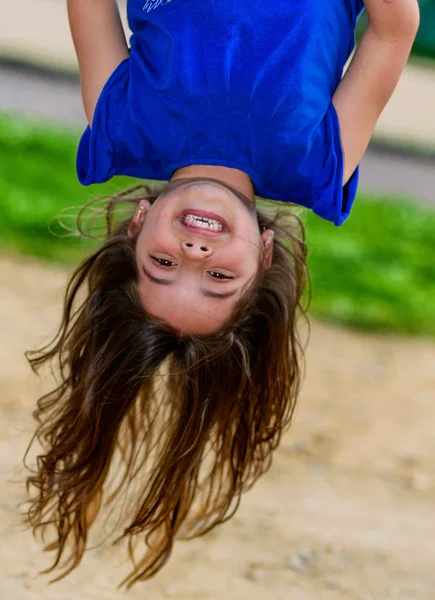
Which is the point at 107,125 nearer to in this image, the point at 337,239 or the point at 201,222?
the point at 201,222

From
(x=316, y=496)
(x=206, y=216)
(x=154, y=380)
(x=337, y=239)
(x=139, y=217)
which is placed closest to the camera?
(x=206, y=216)

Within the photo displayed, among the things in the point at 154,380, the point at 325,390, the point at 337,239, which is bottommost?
the point at 337,239

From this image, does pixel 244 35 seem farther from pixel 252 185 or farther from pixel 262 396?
pixel 262 396

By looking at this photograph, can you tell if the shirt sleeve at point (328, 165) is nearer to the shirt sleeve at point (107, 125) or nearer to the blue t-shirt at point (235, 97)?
the blue t-shirt at point (235, 97)

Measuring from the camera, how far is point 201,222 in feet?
Answer: 7.75

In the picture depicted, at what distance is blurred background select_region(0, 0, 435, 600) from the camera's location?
336 centimetres

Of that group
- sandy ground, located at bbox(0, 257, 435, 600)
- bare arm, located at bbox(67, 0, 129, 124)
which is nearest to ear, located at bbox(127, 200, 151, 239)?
bare arm, located at bbox(67, 0, 129, 124)

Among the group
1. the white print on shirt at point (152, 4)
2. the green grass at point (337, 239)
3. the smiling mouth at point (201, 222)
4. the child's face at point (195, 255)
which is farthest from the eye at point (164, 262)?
the green grass at point (337, 239)

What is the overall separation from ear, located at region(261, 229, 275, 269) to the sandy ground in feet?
A: 3.31

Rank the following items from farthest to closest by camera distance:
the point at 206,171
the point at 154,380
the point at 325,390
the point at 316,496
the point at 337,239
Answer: the point at 337,239 → the point at 325,390 → the point at 316,496 → the point at 154,380 → the point at 206,171

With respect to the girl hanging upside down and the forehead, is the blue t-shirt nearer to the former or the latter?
the girl hanging upside down

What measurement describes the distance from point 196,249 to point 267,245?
0.35 meters

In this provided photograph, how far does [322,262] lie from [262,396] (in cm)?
295

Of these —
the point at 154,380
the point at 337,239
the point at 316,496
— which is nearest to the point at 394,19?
the point at 154,380
